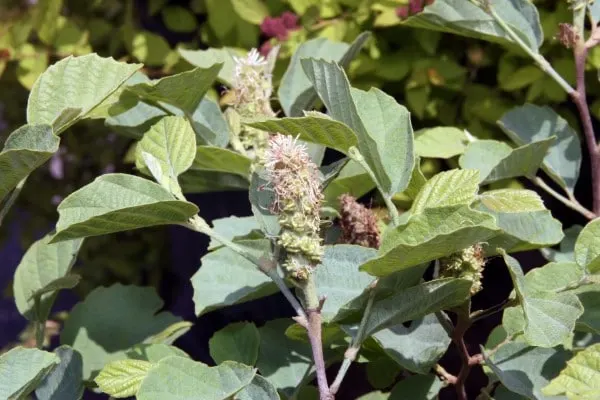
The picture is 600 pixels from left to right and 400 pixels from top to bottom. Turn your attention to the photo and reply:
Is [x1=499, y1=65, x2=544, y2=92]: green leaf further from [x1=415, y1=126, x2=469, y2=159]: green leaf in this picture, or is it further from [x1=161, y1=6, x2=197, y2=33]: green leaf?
[x1=161, y1=6, x2=197, y2=33]: green leaf

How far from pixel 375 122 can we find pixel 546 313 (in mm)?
222

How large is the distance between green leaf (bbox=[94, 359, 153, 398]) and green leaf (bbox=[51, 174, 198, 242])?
123mm

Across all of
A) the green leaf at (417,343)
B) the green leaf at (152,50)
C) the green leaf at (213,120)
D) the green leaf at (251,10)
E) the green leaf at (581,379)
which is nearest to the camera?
the green leaf at (581,379)

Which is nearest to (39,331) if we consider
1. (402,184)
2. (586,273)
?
(402,184)

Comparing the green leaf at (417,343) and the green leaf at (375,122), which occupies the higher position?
the green leaf at (375,122)

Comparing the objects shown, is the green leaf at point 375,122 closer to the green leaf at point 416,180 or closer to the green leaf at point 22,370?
the green leaf at point 416,180

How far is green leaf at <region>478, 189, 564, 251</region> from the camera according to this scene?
76 centimetres

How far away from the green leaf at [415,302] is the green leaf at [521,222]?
0.11 m

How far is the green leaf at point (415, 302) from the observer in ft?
2.21

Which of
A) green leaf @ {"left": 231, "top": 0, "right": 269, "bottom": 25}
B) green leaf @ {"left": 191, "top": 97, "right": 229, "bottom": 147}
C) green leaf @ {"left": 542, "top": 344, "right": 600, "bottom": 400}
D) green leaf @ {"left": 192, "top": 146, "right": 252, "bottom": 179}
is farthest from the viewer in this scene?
green leaf @ {"left": 231, "top": 0, "right": 269, "bottom": 25}

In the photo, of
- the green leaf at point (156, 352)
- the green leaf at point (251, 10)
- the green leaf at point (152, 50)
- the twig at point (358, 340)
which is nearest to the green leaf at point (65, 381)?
the green leaf at point (156, 352)

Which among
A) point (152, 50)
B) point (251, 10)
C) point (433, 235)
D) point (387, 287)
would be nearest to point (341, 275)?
point (387, 287)

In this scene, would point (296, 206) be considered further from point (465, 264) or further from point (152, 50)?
point (152, 50)

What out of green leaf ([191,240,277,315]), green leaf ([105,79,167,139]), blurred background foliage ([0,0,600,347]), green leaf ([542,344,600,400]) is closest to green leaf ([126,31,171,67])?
blurred background foliage ([0,0,600,347])
